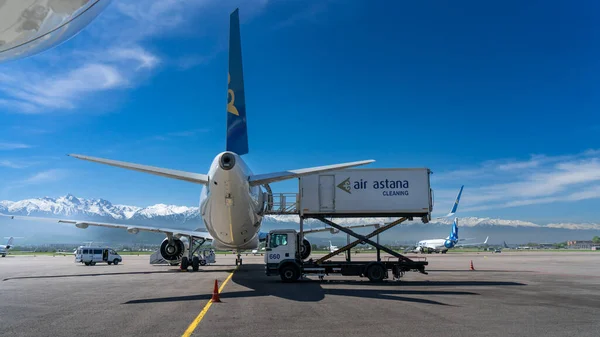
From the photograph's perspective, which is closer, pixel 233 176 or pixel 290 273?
pixel 233 176

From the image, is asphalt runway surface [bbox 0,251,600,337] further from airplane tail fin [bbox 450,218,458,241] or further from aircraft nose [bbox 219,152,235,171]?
airplane tail fin [bbox 450,218,458,241]

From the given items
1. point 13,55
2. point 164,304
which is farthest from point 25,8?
point 164,304

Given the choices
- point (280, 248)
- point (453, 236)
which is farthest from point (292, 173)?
point (453, 236)

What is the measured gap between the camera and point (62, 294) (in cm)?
1723

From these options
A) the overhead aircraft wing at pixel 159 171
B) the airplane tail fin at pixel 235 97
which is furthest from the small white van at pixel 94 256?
the overhead aircraft wing at pixel 159 171

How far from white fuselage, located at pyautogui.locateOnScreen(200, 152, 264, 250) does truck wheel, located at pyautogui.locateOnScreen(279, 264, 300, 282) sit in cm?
340

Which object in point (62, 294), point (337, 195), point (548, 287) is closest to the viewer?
point (62, 294)

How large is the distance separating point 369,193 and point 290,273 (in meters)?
6.39

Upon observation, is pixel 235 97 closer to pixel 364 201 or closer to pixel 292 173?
pixel 292 173

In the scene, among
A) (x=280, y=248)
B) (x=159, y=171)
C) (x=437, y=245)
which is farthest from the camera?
(x=437, y=245)

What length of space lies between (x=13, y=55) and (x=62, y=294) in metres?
18.0

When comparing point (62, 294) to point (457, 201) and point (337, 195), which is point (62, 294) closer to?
point (337, 195)

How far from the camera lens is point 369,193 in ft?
78.2

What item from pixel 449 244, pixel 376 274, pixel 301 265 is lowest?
pixel 376 274
